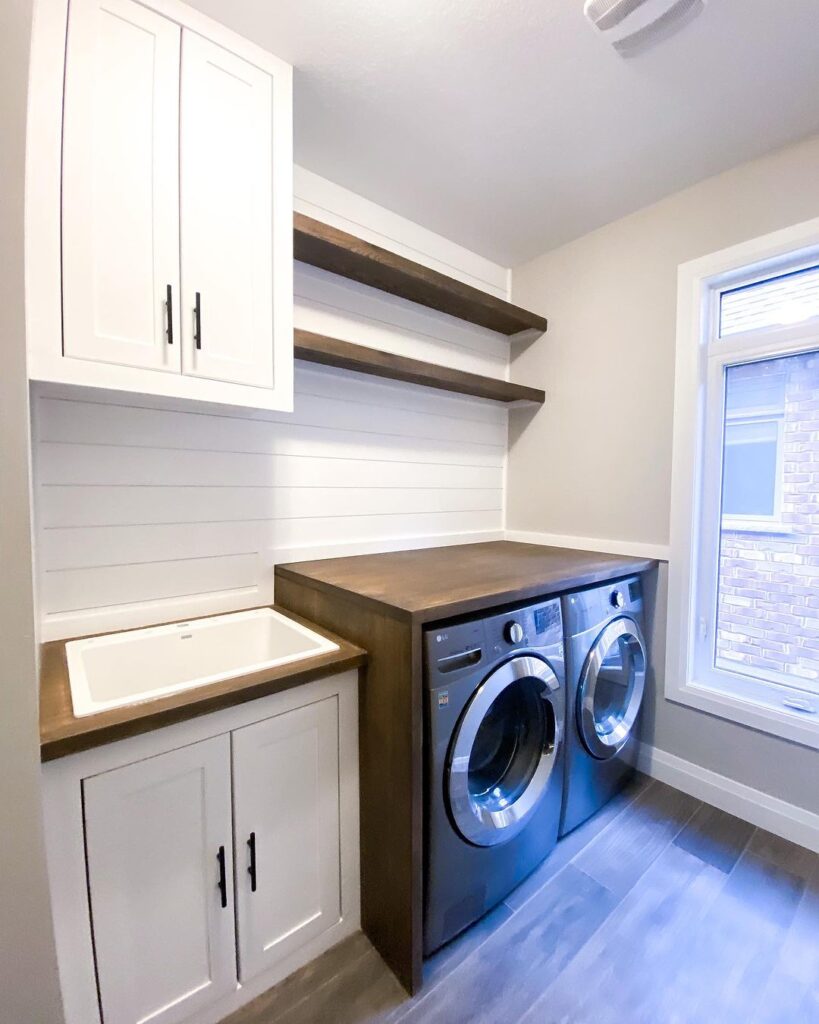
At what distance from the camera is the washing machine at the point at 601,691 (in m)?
1.58

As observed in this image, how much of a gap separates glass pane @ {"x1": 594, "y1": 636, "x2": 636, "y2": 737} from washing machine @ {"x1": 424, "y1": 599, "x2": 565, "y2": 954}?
1.08ft

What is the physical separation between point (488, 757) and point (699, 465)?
57.7 inches

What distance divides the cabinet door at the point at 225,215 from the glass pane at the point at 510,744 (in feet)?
4.21

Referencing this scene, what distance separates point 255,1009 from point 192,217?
2.07m

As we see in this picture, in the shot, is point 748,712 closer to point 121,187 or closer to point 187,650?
point 187,650

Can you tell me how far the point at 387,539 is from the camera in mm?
2135

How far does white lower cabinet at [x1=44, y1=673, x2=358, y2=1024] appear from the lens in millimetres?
897

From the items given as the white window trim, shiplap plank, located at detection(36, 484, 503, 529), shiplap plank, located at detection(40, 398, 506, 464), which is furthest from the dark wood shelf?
shiplap plank, located at detection(36, 484, 503, 529)

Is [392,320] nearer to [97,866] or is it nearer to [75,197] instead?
[75,197]

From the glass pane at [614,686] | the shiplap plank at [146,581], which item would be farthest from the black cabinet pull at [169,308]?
the glass pane at [614,686]

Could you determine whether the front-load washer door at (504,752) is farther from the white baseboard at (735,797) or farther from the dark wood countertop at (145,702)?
the white baseboard at (735,797)

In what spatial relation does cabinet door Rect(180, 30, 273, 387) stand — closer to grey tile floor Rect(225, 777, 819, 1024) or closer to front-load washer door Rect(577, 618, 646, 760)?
front-load washer door Rect(577, 618, 646, 760)

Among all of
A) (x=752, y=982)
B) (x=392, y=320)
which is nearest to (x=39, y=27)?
(x=392, y=320)

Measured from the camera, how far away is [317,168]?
69.6 inches
